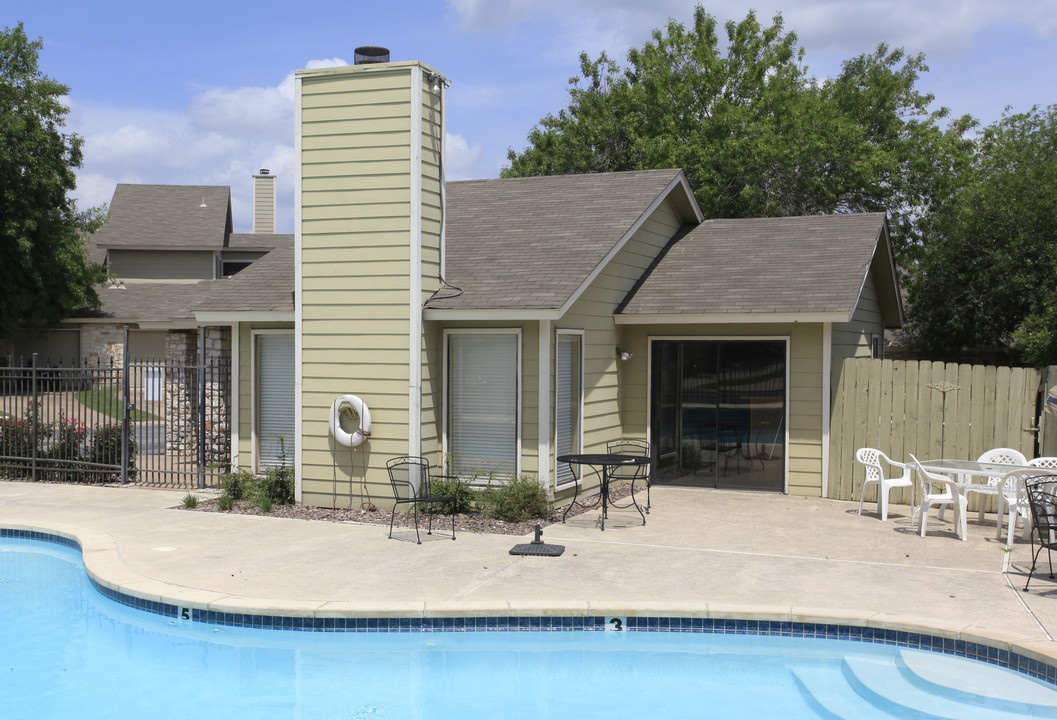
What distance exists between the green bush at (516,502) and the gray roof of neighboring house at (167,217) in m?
27.2

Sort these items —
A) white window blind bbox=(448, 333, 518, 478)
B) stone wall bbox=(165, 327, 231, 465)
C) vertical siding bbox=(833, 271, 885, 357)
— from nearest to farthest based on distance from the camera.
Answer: white window blind bbox=(448, 333, 518, 478), vertical siding bbox=(833, 271, 885, 357), stone wall bbox=(165, 327, 231, 465)

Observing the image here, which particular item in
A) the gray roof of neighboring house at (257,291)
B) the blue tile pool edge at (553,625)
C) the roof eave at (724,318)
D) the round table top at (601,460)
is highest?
the gray roof of neighboring house at (257,291)

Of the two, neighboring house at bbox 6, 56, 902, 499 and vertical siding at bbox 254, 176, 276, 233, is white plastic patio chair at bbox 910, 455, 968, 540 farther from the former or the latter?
vertical siding at bbox 254, 176, 276, 233

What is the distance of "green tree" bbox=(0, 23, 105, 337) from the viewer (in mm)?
28844

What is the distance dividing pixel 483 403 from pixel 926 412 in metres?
5.60

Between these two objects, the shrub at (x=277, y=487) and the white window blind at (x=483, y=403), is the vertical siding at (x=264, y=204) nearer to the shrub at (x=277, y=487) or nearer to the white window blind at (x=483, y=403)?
the shrub at (x=277, y=487)

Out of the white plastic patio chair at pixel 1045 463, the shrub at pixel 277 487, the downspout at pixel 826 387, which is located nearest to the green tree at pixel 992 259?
the downspout at pixel 826 387

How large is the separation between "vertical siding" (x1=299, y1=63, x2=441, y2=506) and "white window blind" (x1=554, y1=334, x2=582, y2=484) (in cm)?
158

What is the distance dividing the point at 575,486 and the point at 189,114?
17299 millimetres

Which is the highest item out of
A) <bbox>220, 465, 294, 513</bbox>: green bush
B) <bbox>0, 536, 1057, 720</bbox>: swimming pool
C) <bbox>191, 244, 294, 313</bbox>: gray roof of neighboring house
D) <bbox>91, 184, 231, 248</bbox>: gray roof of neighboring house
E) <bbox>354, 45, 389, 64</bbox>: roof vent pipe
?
<bbox>91, 184, 231, 248</bbox>: gray roof of neighboring house

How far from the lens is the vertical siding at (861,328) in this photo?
41.0 feet

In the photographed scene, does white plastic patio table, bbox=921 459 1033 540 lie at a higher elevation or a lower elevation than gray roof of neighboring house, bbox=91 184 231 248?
lower

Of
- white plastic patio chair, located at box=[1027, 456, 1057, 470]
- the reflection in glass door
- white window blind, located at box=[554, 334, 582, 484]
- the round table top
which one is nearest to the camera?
white plastic patio chair, located at box=[1027, 456, 1057, 470]

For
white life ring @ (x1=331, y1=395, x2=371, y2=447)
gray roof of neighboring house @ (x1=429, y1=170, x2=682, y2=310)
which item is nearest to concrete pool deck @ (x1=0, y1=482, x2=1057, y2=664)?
white life ring @ (x1=331, y1=395, x2=371, y2=447)
